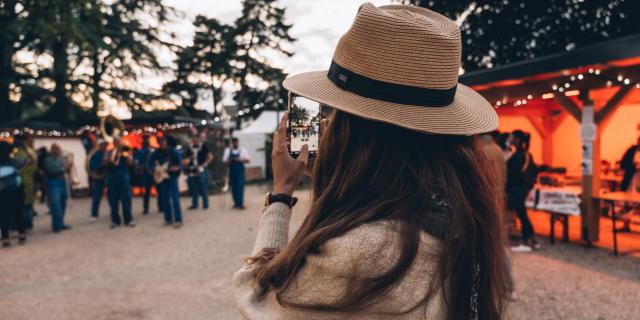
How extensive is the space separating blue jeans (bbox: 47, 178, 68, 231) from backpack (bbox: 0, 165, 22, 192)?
4.31 ft

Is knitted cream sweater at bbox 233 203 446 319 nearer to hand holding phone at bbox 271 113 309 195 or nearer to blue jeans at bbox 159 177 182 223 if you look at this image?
hand holding phone at bbox 271 113 309 195

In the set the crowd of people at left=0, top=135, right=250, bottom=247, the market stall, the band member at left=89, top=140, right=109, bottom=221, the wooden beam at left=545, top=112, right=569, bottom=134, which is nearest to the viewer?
the market stall

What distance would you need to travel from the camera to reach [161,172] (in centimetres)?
924

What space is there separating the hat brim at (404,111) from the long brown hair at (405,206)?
0.04 metres

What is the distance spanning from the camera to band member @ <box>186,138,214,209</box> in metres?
11.5

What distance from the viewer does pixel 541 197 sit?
7.44 meters

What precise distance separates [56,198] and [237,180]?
170 inches

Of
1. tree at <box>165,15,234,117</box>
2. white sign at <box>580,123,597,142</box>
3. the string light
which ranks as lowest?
white sign at <box>580,123,597,142</box>

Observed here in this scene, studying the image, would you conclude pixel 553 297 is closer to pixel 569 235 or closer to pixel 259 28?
pixel 569 235

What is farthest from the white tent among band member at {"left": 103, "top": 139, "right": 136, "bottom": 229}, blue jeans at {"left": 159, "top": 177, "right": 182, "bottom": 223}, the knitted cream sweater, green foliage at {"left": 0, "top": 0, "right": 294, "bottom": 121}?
the knitted cream sweater

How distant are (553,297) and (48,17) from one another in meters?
14.5

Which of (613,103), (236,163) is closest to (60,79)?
(236,163)

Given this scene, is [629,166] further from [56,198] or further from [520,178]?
[56,198]

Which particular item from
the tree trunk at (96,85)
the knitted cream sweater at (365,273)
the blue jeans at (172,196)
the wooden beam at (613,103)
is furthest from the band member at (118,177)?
the tree trunk at (96,85)
